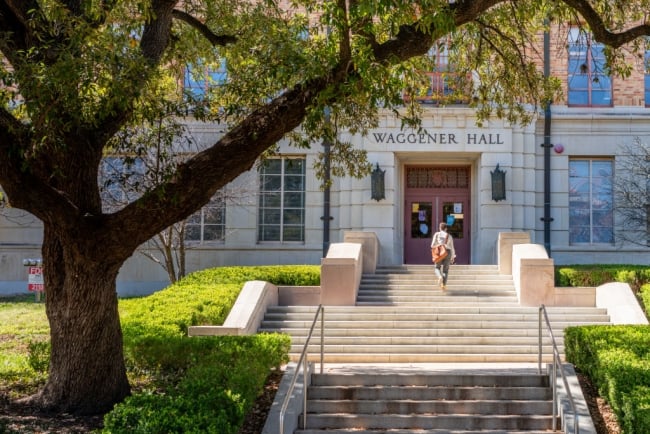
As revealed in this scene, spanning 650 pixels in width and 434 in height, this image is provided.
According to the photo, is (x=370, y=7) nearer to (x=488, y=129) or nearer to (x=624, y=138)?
(x=488, y=129)

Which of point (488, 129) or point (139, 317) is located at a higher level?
point (488, 129)

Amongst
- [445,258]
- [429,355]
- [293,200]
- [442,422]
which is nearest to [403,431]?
[442,422]

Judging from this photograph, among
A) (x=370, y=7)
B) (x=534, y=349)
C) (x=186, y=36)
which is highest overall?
(x=186, y=36)

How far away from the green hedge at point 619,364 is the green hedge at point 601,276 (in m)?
5.66

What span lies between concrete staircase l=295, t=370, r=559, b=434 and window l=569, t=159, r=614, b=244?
1297 cm

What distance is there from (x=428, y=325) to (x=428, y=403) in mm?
5036

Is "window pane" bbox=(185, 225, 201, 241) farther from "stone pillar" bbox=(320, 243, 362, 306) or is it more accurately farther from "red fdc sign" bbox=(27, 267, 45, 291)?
"stone pillar" bbox=(320, 243, 362, 306)

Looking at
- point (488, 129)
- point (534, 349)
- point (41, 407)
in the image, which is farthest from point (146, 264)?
point (41, 407)

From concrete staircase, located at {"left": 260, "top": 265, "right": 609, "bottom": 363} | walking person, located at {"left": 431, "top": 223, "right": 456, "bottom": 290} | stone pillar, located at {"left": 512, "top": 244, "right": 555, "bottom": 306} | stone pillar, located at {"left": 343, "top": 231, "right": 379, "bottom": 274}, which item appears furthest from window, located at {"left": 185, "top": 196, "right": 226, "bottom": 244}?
stone pillar, located at {"left": 512, "top": 244, "right": 555, "bottom": 306}

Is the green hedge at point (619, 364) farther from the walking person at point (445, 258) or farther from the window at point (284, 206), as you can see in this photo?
the window at point (284, 206)

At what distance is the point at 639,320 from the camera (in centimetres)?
1431

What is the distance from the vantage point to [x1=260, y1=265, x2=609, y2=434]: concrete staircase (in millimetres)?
9570

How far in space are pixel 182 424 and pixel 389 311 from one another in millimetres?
8987

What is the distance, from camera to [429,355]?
44.7 feet
